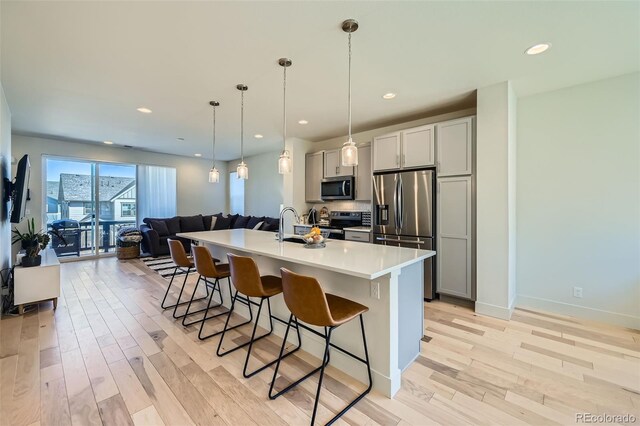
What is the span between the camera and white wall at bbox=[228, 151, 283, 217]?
7000mm

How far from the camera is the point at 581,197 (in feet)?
9.91

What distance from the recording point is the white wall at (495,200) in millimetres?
2984

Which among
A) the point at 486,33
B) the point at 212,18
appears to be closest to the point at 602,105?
the point at 486,33

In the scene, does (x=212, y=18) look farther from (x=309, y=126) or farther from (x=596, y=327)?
(x=596, y=327)

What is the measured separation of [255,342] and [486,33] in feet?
10.7

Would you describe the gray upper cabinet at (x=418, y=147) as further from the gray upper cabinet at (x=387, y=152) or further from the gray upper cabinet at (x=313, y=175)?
the gray upper cabinet at (x=313, y=175)

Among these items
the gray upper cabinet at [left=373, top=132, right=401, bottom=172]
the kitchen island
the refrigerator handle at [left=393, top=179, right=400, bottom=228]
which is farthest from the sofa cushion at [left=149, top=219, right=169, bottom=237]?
the refrigerator handle at [left=393, top=179, right=400, bottom=228]

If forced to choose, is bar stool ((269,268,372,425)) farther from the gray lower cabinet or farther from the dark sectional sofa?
the dark sectional sofa

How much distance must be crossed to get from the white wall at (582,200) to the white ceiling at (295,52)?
12.7 inches

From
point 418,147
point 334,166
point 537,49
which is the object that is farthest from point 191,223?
point 537,49

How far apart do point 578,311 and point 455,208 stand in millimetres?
1720

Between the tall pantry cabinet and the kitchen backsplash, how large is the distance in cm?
147

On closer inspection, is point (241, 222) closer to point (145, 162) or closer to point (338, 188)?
point (145, 162)

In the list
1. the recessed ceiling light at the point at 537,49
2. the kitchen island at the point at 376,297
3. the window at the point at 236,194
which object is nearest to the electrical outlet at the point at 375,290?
the kitchen island at the point at 376,297
